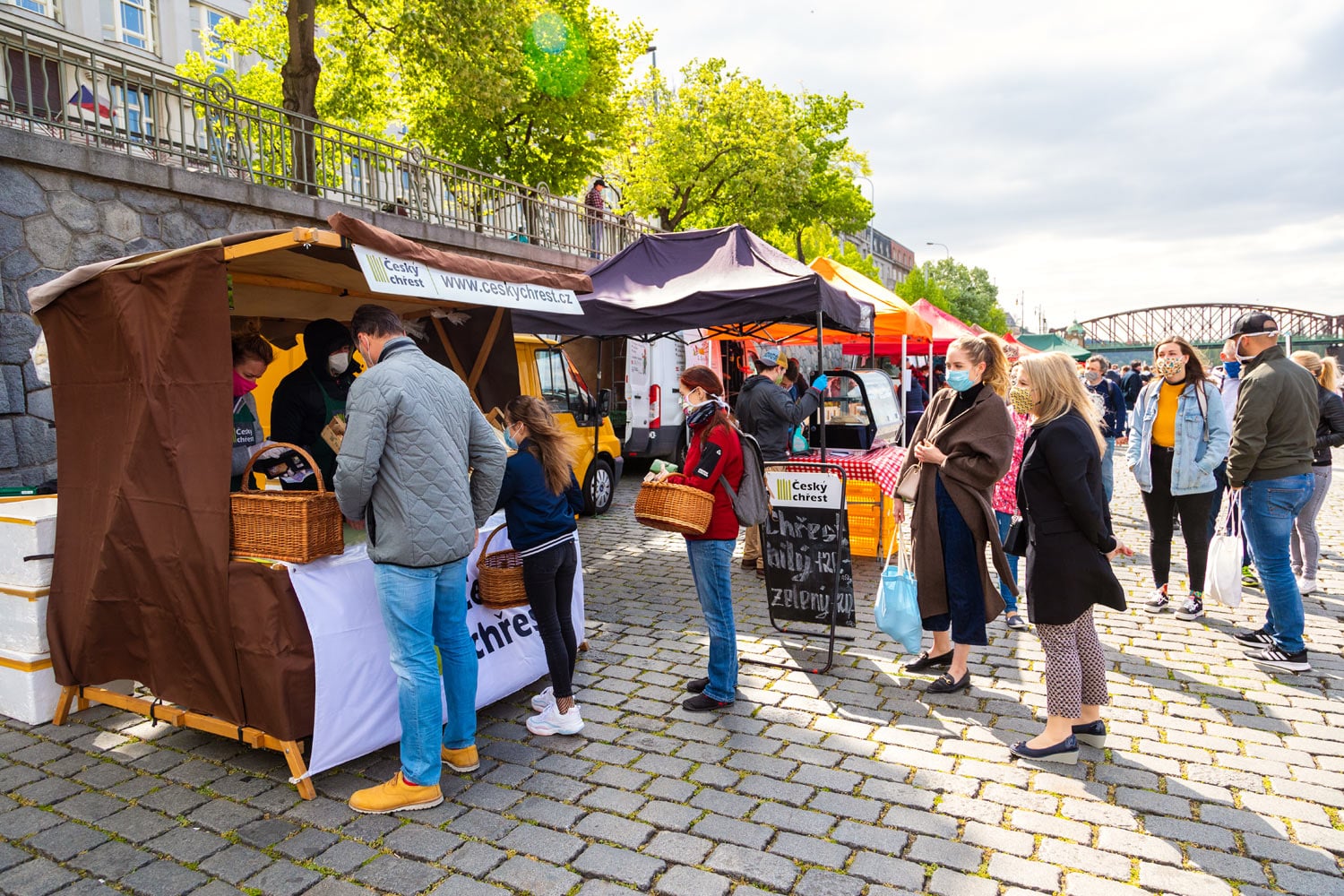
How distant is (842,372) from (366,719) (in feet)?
18.2

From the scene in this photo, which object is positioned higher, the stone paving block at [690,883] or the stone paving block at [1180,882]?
the stone paving block at [690,883]

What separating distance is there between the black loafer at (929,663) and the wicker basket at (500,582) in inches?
95.0

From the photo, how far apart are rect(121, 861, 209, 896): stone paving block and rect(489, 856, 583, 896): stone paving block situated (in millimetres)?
1102

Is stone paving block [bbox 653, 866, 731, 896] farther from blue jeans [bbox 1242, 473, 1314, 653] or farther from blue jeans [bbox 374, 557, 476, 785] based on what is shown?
blue jeans [bbox 1242, 473, 1314, 653]

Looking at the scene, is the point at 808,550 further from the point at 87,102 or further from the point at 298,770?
the point at 87,102

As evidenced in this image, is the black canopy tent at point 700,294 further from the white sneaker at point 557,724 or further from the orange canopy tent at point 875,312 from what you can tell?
the white sneaker at point 557,724

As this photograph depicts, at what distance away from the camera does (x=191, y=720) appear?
13.4ft

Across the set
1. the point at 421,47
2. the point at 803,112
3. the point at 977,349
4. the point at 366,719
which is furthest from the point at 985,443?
the point at 803,112

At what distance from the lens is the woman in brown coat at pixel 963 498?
4582mm

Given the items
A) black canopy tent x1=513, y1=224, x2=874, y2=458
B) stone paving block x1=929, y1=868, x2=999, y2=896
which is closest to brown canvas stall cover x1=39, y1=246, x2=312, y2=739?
stone paving block x1=929, y1=868, x2=999, y2=896

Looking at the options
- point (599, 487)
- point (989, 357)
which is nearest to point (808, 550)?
point (989, 357)

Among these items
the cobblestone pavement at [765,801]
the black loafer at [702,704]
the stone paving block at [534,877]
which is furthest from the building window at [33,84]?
the stone paving block at [534,877]

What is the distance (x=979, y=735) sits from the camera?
4.26 metres

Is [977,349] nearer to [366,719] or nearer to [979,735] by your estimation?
[979,735]
